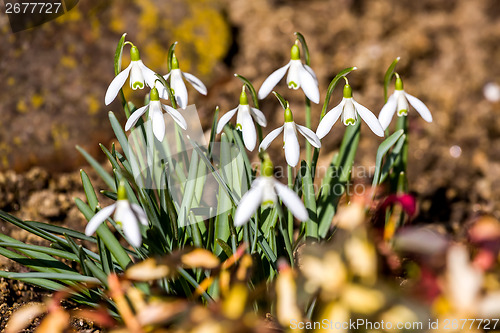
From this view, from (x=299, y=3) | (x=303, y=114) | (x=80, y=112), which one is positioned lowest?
(x=303, y=114)

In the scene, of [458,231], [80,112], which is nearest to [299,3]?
[80,112]

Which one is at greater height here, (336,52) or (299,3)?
(299,3)

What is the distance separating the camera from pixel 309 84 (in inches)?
46.4

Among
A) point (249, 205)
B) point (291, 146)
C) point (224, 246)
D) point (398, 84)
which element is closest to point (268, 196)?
point (249, 205)

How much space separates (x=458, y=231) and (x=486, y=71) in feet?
4.02

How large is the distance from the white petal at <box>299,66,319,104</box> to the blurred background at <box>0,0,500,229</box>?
0.88 meters

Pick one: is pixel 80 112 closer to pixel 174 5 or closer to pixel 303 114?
pixel 174 5

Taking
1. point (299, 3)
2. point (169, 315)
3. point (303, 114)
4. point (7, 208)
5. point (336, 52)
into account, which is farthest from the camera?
point (299, 3)

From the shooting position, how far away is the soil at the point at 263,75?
1.96m

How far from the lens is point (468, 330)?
89 centimetres

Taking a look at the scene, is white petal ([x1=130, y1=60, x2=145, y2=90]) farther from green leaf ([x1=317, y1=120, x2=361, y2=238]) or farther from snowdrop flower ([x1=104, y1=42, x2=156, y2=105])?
green leaf ([x1=317, y1=120, x2=361, y2=238])

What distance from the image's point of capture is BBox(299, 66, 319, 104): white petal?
3.83 feet

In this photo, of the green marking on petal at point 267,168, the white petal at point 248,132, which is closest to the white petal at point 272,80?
the white petal at point 248,132

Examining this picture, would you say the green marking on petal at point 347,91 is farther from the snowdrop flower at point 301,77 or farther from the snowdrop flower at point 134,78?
the snowdrop flower at point 134,78
